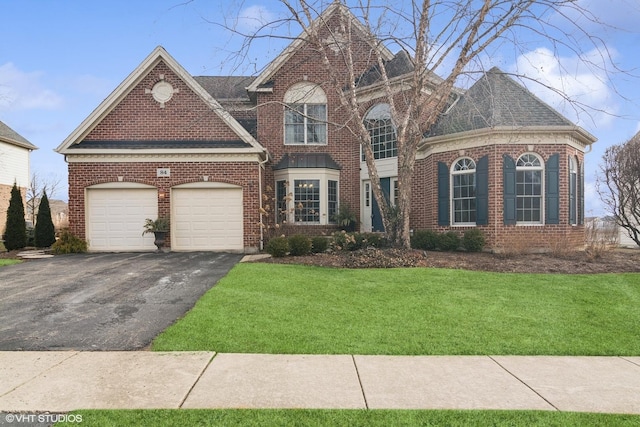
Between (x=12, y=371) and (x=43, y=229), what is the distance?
1553 cm

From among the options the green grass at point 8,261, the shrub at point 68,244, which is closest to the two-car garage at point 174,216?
the shrub at point 68,244

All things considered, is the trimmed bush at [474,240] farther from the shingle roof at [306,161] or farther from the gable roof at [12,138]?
the gable roof at [12,138]

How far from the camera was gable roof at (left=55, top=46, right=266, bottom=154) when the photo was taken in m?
14.7

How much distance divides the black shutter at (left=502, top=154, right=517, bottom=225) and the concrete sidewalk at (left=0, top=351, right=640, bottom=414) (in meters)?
9.23

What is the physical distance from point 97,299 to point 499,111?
13.4 m

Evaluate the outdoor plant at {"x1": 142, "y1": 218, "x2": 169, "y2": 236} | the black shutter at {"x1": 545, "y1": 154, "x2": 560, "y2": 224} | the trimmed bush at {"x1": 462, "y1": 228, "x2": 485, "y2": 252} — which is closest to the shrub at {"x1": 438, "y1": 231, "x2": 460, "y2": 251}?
the trimmed bush at {"x1": 462, "y1": 228, "x2": 485, "y2": 252}

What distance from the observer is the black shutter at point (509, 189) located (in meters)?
13.6

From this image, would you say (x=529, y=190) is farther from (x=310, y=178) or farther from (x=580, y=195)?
(x=310, y=178)

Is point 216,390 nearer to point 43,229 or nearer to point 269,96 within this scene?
point 269,96

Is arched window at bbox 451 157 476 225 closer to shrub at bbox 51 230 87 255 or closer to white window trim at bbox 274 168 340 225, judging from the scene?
white window trim at bbox 274 168 340 225

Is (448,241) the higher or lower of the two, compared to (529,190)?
lower

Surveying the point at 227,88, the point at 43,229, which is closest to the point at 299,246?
the point at 227,88

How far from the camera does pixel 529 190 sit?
13828mm

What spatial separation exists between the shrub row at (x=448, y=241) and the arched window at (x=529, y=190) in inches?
68.9
